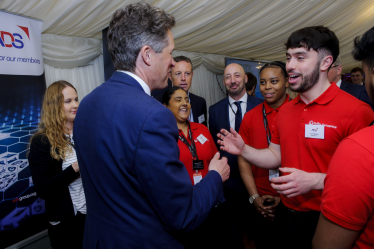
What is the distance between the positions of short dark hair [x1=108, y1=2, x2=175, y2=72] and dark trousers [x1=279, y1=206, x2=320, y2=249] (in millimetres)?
1239

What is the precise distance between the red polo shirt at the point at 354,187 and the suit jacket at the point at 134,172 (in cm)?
42

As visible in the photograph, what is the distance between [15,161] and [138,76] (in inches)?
89.5

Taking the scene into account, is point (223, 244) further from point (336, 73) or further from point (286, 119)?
point (336, 73)

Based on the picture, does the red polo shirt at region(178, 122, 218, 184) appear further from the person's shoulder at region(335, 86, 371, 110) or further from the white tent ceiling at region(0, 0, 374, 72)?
the white tent ceiling at region(0, 0, 374, 72)

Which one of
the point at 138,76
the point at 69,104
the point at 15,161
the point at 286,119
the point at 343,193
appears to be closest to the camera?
the point at 343,193

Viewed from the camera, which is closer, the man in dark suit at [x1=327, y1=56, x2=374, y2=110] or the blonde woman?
the blonde woman

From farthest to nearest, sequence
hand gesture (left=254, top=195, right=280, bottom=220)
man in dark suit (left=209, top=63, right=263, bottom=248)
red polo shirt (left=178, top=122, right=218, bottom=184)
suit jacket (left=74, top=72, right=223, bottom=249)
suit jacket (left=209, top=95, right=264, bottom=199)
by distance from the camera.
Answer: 1. suit jacket (left=209, top=95, right=264, bottom=199)
2. man in dark suit (left=209, top=63, right=263, bottom=248)
3. red polo shirt (left=178, top=122, right=218, bottom=184)
4. hand gesture (left=254, top=195, right=280, bottom=220)
5. suit jacket (left=74, top=72, right=223, bottom=249)

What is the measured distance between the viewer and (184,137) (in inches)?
81.2

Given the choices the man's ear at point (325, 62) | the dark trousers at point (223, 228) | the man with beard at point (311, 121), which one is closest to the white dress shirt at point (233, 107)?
the dark trousers at point (223, 228)

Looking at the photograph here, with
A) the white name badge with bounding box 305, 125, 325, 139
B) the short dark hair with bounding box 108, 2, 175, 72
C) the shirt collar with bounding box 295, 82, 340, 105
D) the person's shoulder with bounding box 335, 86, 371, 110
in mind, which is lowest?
the white name badge with bounding box 305, 125, 325, 139

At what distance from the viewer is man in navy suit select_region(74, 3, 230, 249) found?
728 mm

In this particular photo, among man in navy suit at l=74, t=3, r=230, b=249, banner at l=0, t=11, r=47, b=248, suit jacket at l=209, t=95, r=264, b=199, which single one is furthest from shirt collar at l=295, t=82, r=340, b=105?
banner at l=0, t=11, r=47, b=248

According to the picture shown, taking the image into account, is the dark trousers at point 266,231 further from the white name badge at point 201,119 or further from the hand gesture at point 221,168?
the white name badge at point 201,119

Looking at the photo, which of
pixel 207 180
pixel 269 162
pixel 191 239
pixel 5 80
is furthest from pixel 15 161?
pixel 269 162
